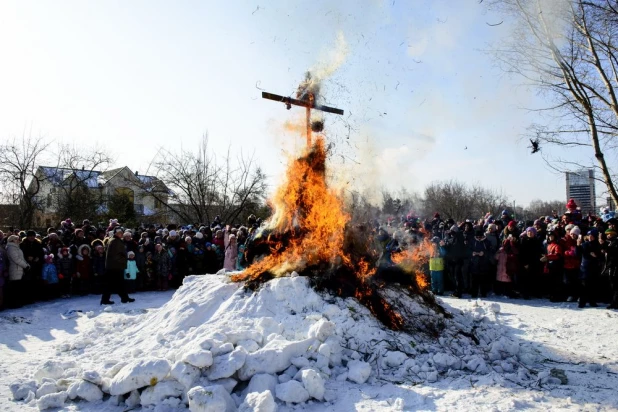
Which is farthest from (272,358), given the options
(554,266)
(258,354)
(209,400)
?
(554,266)

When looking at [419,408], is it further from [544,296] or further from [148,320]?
[544,296]

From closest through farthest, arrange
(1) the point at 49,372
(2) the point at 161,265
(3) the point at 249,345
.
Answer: (3) the point at 249,345 → (1) the point at 49,372 → (2) the point at 161,265

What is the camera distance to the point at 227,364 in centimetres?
491

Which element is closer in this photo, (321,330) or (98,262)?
(321,330)

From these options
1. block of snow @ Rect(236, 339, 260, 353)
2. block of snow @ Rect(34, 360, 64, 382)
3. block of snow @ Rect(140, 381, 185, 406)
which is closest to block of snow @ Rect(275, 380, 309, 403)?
block of snow @ Rect(236, 339, 260, 353)

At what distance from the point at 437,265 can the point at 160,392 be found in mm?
8926

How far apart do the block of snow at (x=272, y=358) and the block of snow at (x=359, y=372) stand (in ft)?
2.00

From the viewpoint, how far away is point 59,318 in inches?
387

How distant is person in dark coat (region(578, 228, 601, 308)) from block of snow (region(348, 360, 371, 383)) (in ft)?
24.1

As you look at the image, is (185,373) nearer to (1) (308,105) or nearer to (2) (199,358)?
(2) (199,358)

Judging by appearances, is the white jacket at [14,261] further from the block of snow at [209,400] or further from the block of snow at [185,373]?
the block of snow at [209,400]

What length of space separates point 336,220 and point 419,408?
13.5 ft

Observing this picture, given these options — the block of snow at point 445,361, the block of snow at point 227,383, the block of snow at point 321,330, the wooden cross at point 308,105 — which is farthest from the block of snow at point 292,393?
the wooden cross at point 308,105

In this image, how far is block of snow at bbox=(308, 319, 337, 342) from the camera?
18.2ft
